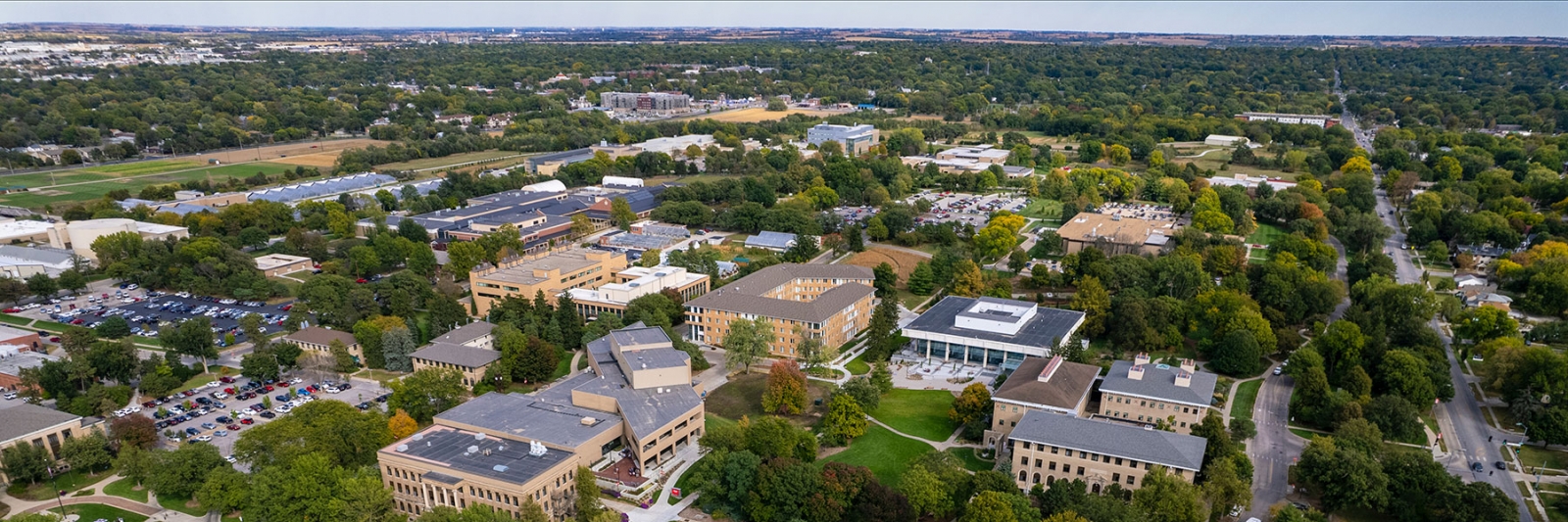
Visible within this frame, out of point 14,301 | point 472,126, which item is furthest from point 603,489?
point 472,126

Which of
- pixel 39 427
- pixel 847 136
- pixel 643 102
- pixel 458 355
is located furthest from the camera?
pixel 643 102

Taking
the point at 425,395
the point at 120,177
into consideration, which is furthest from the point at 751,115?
the point at 425,395

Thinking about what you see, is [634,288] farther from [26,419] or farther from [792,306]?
[26,419]

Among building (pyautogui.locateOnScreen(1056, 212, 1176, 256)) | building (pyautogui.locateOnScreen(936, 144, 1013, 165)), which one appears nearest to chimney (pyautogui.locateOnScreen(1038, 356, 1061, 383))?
building (pyautogui.locateOnScreen(1056, 212, 1176, 256))

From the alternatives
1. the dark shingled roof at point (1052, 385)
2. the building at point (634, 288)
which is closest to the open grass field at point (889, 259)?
the building at point (634, 288)

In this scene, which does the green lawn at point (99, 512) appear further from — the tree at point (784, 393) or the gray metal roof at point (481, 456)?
the tree at point (784, 393)

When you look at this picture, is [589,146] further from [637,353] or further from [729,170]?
[637,353]

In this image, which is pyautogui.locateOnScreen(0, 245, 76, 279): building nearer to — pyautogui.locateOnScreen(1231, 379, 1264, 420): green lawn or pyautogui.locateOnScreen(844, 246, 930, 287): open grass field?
pyautogui.locateOnScreen(844, 246, 930, 287): open grass field
